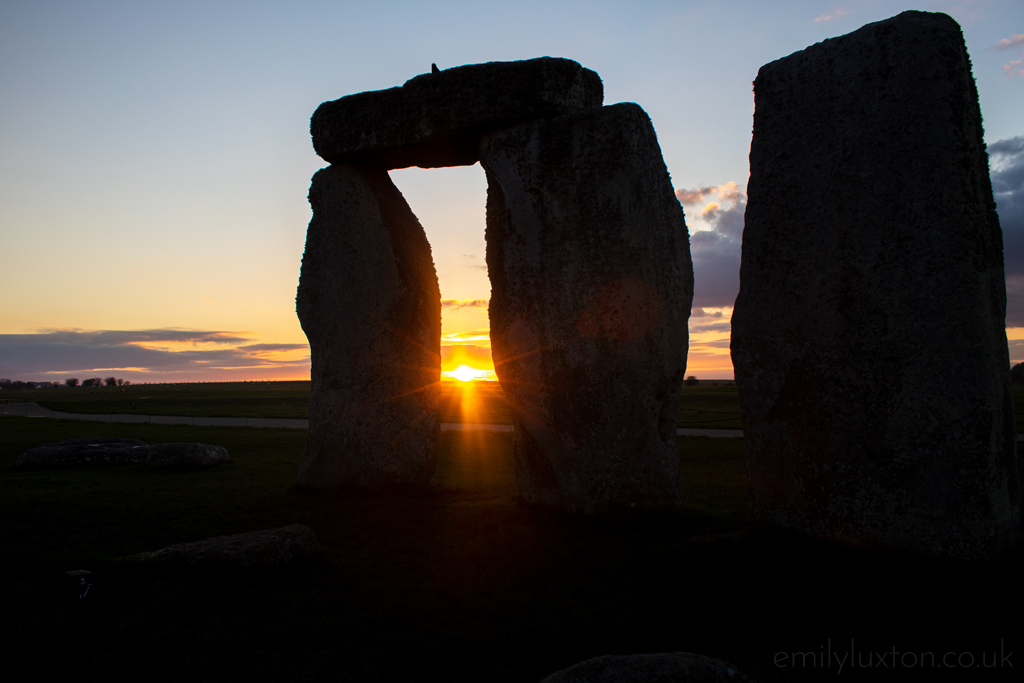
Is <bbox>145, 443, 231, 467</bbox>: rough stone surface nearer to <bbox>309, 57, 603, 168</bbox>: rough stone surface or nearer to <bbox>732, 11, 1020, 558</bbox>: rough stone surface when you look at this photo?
<bbox>309, 57, 603, 168</bbox>: rough stone surface

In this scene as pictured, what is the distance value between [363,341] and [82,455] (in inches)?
279

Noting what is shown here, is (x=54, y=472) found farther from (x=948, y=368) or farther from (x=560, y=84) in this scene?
(x=948, y=368)

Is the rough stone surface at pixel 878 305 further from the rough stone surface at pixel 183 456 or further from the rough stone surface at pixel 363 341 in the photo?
the rough stone surface at pixel 183 456

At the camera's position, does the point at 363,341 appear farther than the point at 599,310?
Yes

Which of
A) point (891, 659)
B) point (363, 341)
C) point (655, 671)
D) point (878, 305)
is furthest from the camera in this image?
point (363, 341)

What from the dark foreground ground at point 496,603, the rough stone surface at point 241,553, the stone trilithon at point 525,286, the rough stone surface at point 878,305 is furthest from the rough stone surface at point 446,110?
the rough stone surface at point 241,553

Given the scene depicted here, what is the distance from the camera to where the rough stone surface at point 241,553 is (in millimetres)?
5332

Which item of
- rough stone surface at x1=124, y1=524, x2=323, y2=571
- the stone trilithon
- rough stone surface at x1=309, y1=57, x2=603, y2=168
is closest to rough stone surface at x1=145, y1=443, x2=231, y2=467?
the stone trilithon

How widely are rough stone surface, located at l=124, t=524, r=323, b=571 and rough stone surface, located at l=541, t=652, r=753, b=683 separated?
340 centimetres

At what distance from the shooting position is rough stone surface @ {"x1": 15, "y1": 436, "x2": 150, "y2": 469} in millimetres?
11586

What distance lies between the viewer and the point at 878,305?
512 centimetres

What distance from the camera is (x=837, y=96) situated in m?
5.44

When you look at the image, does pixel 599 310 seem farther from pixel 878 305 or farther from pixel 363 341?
pixel 363 341

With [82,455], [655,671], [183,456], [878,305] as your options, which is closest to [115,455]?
[82,455]
